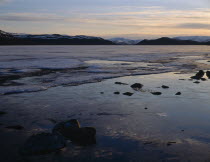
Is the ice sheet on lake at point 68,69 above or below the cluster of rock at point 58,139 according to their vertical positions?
below

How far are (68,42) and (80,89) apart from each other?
186386mm

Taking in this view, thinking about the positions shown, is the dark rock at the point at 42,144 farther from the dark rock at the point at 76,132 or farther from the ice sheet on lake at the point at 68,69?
the ice sheet on lake at the point at 68,69

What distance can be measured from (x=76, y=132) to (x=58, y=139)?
58 centimetres

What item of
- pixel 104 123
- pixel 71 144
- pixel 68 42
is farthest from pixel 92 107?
pixel 68 42

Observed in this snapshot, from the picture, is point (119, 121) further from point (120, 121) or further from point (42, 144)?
point (42, 144)

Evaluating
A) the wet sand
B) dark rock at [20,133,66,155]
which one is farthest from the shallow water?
dark rock at [20,133,66,155]

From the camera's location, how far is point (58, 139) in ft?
18.1

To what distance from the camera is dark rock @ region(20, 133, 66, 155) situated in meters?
5.20

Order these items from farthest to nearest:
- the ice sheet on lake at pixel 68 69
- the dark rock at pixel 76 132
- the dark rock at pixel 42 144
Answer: the ice sheet on lake at pixel 68 69 → the dark rock at pixel 76 132 → the dark rock at pixel 42 144

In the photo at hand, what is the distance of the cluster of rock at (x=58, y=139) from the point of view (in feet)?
17.2

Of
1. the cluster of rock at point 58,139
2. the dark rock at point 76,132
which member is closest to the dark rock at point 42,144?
the cluster of rock at point 58,139

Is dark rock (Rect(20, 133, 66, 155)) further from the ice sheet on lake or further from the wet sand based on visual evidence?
the ice sheet on lake

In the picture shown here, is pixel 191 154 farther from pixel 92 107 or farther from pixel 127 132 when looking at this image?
pixel 92 107

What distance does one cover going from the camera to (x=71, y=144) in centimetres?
565
